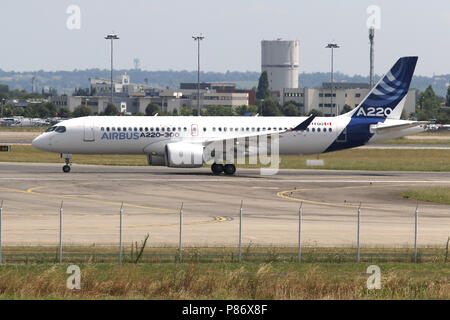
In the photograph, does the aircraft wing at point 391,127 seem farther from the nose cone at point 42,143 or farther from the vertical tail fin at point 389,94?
the nose cone at point 42,143

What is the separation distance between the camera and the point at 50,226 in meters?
36.2

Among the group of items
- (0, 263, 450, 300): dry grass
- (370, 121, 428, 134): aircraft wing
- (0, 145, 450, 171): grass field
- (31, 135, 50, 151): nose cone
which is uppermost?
(370, 121, 428, 134): aircraft wing

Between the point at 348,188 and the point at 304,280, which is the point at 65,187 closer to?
the point at 348,188

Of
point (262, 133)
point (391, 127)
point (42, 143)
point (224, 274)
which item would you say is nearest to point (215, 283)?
point (224, 274)

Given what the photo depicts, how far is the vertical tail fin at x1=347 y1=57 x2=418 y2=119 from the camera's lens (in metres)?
63.8

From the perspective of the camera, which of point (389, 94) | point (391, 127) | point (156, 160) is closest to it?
point (156, 160)

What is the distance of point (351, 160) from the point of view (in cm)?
7700

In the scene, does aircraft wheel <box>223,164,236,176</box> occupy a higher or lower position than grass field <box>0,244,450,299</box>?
higher

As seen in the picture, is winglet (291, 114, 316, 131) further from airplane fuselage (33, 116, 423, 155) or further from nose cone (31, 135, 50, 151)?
nose cone (31, 135, 50, 151)

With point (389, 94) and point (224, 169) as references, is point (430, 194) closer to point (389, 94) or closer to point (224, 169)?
point (389, 94)

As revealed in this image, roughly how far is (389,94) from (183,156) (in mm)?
16761

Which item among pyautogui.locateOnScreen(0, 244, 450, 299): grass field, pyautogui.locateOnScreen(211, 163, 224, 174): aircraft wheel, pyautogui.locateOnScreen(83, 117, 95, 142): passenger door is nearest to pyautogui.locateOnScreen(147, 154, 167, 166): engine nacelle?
pyautogui.locateOnScreen(211, 163, 224, 174): aircraft wheel

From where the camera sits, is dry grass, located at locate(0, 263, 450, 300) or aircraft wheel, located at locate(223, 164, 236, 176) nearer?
dry grass, located at locate(0, 263, 450, 300)

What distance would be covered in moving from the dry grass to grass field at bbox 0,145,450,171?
43.2 metres
